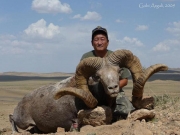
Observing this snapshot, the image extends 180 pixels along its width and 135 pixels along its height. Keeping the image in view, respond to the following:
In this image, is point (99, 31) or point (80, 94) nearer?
point (80, 94)

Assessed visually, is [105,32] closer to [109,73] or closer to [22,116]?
[109,73]

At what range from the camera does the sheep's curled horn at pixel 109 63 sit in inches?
364

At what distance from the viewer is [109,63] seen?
30.5 ft

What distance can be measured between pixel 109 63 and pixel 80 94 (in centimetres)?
93

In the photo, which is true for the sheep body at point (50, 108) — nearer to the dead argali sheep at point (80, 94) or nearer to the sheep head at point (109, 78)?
the dead argali sheep at point (80, 94)

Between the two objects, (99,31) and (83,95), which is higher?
(99,31)

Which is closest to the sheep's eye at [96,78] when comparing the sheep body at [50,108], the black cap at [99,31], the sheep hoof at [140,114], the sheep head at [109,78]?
the sheep head at [109,78]

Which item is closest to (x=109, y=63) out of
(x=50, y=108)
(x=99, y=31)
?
(x=99, y=31)

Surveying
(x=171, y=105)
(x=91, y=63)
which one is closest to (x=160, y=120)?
(x=171, y=105)

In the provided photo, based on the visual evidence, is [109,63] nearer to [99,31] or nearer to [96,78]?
[96,78]

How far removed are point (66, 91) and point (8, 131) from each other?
4.96 meters

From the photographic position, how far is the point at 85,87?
9586 mm

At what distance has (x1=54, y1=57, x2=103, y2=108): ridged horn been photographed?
30.5ft

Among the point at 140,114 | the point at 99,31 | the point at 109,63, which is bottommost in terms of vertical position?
the point at 140,114
